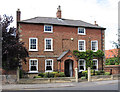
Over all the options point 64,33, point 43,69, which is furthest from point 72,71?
point 64,33

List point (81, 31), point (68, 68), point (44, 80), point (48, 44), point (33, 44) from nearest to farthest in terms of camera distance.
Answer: point (44, 80)
point (33, 44)
point (48, 44)
point (68, 68)
point (81, 31)

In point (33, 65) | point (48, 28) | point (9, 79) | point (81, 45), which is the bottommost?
point (9, 79)

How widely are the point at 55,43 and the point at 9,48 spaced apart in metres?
9.76

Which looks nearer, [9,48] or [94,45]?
[9,48]

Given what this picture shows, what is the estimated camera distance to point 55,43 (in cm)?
2372

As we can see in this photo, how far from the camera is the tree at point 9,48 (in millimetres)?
15070

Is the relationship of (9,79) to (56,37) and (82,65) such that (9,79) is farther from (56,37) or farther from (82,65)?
(82,65)

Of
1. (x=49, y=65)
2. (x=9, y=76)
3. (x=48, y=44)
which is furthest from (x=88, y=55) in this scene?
(x=9, y=76)

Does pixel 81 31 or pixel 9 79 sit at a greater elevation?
pixel 81 31

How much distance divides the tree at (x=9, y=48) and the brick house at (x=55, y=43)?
20.5ft

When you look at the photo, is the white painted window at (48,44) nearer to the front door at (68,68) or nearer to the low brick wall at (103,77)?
the front door at (68,68)

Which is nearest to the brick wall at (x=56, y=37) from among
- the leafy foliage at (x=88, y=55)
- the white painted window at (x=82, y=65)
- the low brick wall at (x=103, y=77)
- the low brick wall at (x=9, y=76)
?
the leafy foliage at (x=88, y=55)

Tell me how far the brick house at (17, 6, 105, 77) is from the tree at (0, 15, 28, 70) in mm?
6250

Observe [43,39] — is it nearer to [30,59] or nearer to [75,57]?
[30,59]
